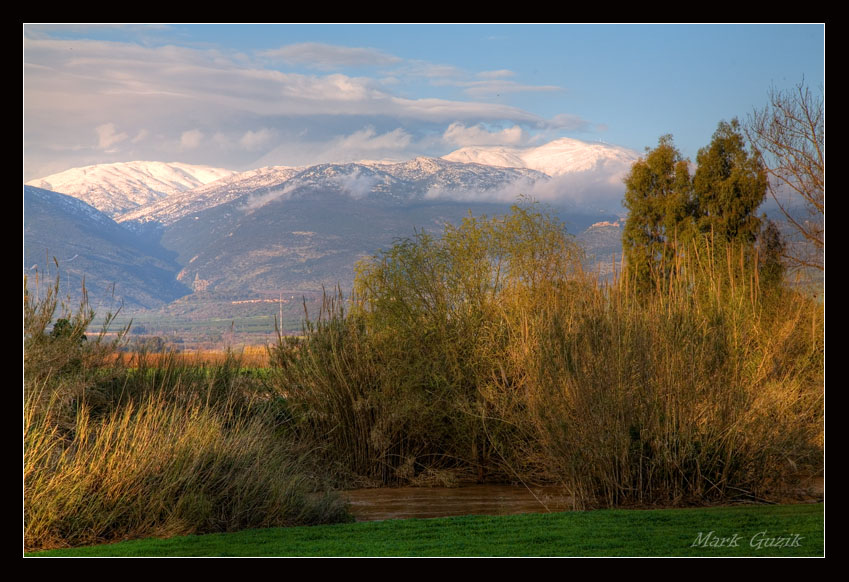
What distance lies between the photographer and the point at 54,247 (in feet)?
171

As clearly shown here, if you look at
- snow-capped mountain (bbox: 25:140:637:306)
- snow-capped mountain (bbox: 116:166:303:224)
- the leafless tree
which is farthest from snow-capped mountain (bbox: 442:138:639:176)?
snow-capped mountain (bbox: 116:166:303:224)

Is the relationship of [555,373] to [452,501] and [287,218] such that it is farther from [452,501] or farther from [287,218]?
[287,218]

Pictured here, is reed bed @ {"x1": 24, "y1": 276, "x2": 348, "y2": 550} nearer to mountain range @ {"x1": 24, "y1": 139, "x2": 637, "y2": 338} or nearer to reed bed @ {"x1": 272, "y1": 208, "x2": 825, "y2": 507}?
reed bed @ {"x1": 272, "y1": 208, "x2": 825, "y2": 507}

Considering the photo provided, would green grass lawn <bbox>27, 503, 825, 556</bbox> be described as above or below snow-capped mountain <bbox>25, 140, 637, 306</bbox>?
below

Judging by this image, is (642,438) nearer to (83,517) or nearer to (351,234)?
(83,517)

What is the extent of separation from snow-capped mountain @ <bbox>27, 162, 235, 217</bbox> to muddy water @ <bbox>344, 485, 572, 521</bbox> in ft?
186

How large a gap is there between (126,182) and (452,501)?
83186mm

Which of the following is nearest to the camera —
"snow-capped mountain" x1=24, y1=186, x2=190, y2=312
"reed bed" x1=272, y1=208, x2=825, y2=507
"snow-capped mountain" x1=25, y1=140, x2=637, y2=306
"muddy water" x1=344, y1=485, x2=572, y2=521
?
"reed bed" x1=272, y1=208, x2=825, y2=507

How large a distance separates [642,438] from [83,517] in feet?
20.2

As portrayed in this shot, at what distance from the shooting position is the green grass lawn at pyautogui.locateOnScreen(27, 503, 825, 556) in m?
7.03

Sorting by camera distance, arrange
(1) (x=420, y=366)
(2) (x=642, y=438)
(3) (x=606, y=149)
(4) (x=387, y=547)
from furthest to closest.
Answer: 1. (3) (x=606, y=149)
2. (1) (x=420, y=366)
3. (2) (x=642, y=438)
4. (4) (x=387, y=547)

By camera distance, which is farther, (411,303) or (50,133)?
(411,303)

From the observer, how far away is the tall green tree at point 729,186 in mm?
20453
